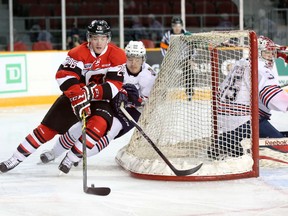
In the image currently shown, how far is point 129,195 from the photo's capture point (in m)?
4.23

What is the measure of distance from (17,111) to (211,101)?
147 inches

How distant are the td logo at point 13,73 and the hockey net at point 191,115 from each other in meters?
3.79

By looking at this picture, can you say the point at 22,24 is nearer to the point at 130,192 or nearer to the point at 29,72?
the point at 29,72

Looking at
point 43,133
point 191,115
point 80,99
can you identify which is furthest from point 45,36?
point 80,99

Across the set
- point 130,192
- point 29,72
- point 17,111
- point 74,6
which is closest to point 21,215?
point 130,192

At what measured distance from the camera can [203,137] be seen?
15.8 feet

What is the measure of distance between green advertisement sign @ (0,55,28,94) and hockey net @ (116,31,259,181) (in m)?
3.78

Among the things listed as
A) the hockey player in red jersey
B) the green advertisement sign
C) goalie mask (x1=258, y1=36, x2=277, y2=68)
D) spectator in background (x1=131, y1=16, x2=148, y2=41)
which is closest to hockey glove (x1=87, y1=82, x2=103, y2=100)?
the hockey player in red jersey

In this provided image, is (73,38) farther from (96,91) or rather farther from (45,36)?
(96,91)

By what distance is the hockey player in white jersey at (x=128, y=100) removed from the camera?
16.2 ft

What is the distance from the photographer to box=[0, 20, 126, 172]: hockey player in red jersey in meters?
4.62

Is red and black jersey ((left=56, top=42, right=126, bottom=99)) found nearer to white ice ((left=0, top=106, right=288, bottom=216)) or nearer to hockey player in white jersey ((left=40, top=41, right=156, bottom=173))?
hockey player in white jersey ((left=40, top=41, right=156, bottom=173))

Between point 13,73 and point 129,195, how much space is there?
15.6ft

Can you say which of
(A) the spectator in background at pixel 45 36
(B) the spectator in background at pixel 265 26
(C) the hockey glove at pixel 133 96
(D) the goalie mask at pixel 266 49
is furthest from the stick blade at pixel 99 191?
(B) the spectator in background at pixel 265 26
